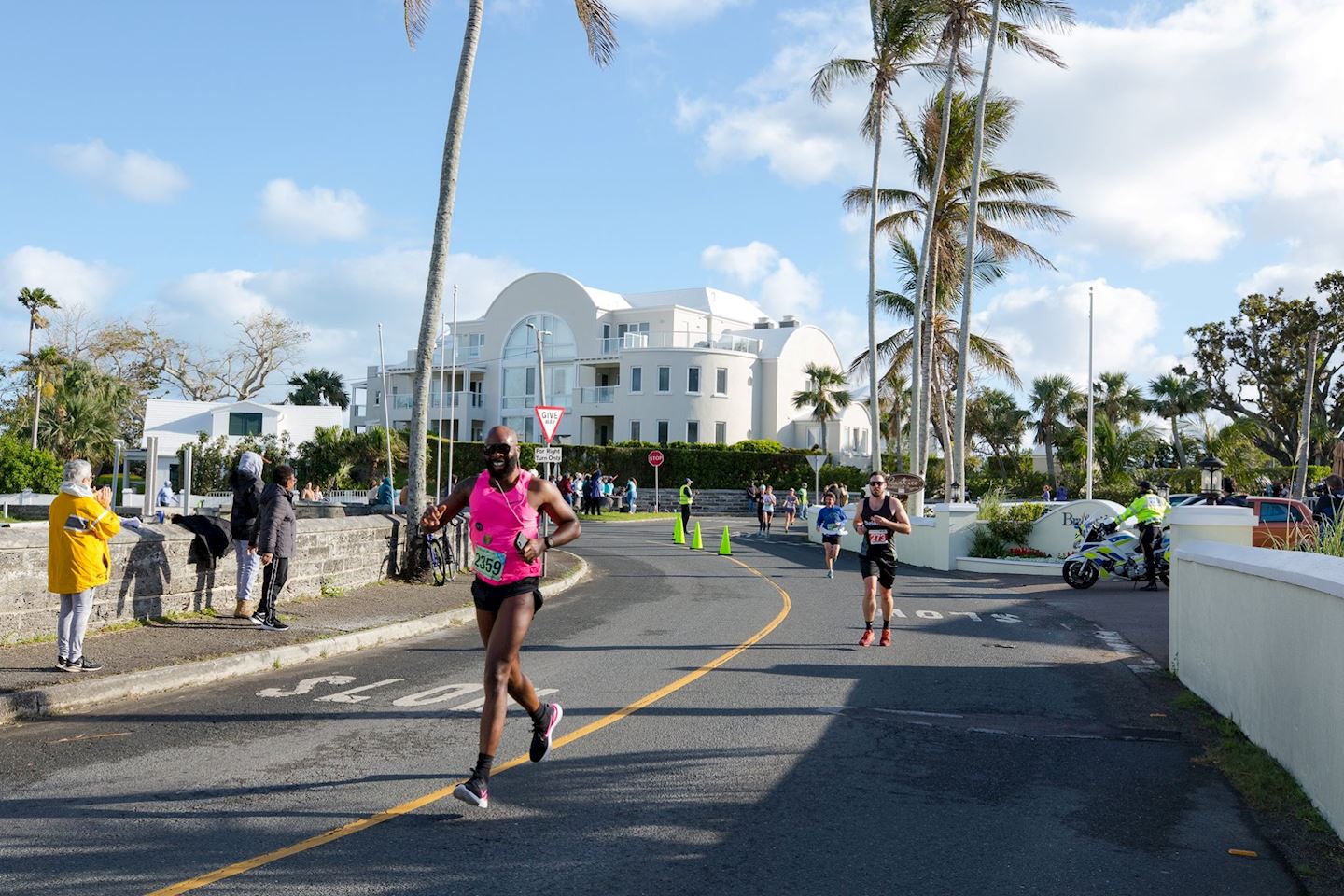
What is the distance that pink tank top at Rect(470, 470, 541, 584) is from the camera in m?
5.81

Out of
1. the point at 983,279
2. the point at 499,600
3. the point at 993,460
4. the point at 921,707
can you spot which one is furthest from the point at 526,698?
the point at 993,460

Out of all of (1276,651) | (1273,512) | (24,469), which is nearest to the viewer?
(1276,651)

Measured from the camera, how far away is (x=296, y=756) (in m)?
6.65

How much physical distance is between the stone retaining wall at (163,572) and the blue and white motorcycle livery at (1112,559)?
11763 mm

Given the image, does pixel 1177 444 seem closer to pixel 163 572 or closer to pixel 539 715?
pixel 163 572

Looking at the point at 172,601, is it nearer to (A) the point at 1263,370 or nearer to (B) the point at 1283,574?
(B) the point at 1283,574

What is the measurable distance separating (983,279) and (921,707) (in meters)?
30.4

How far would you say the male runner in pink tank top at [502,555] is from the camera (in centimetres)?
568

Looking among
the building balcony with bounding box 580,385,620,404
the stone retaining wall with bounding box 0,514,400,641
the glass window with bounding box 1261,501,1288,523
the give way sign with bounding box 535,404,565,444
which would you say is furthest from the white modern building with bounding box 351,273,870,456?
the stone retaining wall with bounding box 0,514,400,641

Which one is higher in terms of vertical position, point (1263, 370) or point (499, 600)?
point (1263, 370)

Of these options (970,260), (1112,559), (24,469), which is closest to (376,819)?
(1112,559)

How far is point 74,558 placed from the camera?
28.2 feet

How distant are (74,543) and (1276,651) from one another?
845 centimetres

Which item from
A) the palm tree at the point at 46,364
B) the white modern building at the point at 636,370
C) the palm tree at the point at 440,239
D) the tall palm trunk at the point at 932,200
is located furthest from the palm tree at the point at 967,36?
the palm tree at the point at 46,364
